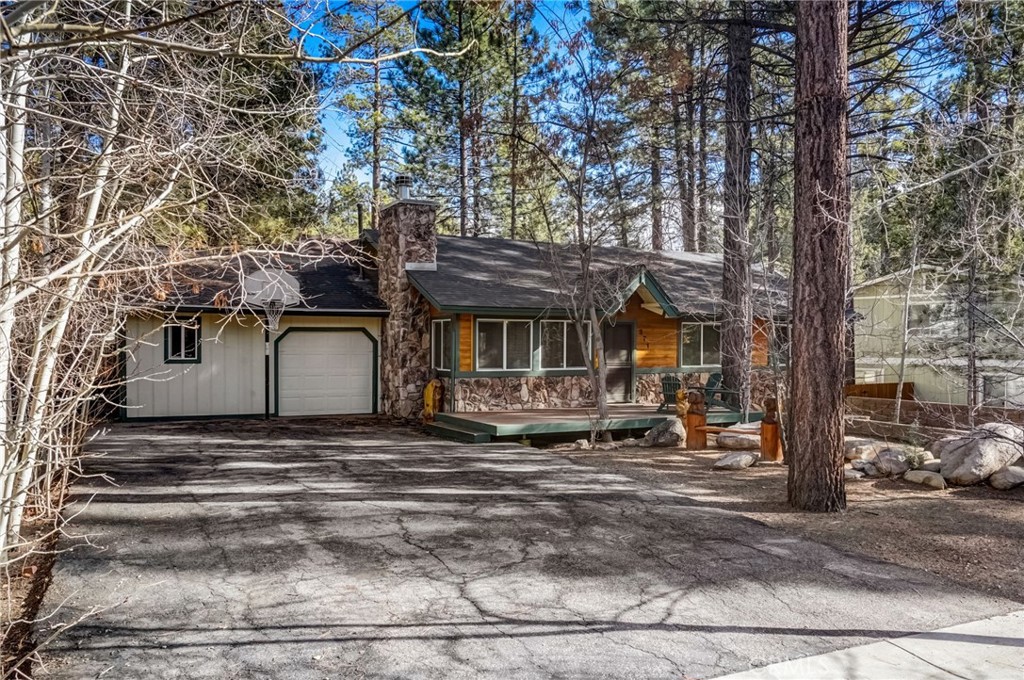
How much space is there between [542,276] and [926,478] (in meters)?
8.79

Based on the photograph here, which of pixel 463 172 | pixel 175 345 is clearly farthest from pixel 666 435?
pixel 463 172

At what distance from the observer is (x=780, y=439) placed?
9.95 metres

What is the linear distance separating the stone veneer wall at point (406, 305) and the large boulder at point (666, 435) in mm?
5069

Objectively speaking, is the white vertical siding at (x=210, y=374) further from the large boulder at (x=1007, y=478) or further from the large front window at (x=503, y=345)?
the large boulder at (x=1007, y=478)

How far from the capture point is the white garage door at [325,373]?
14992 millimetres

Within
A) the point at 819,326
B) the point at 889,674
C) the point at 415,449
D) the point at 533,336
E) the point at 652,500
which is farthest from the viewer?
the point at 533,336

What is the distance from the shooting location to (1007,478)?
26.1 feet

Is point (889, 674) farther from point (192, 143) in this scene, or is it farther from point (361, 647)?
point (192, 143)

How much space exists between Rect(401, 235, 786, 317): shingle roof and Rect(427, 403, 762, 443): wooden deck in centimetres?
204

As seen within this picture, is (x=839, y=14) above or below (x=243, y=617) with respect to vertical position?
above

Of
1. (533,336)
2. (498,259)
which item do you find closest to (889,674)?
(533,336)

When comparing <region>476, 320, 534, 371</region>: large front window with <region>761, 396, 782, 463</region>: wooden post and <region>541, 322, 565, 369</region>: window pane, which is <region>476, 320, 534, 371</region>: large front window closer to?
<region>541, 322, 565, 369</region>: window pane

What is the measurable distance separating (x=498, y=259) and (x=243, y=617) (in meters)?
12.5

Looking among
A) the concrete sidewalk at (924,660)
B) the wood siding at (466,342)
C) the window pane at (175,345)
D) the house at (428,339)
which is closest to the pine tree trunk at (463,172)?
the house at (428,339)
